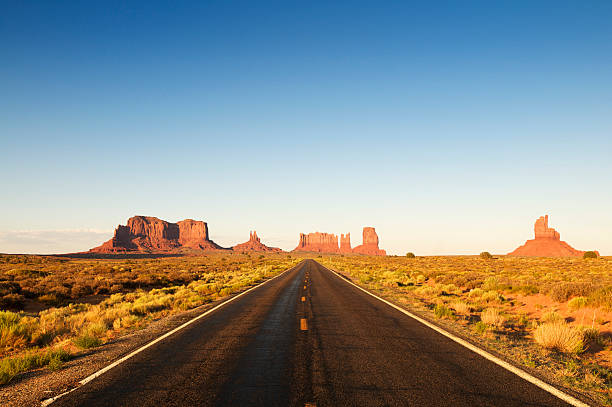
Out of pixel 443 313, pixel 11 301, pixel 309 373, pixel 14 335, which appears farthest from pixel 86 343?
pixel 11 301

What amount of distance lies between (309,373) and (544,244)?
19873cm

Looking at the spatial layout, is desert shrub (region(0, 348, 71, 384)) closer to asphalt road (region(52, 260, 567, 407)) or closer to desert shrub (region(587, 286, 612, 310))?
asphalt road (region(52, 260, 567, 407))

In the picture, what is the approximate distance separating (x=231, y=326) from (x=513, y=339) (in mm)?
7462

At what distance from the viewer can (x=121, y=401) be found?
14.8 ft

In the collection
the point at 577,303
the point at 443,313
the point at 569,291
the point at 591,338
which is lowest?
the point at 443,313

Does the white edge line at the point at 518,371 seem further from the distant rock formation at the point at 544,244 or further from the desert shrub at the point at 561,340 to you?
the distant rock formation at the point at 544,244

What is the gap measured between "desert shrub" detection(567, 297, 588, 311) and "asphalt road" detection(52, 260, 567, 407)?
6.91 m

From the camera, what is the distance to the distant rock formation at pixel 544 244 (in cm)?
16271

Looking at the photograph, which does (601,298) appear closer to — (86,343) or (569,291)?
(569,291)

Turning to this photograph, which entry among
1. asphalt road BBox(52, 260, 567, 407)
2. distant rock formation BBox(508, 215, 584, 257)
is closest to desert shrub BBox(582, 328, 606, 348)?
asphalt road BBox(52, 260, 567, 407)

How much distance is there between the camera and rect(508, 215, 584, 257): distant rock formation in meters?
163

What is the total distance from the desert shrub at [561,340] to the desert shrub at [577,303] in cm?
492

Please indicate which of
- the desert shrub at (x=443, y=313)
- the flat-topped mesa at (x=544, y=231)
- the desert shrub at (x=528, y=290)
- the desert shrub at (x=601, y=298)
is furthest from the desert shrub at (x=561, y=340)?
the flat-topped mesa at (x=544, y=231)

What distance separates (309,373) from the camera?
5.50 metres
